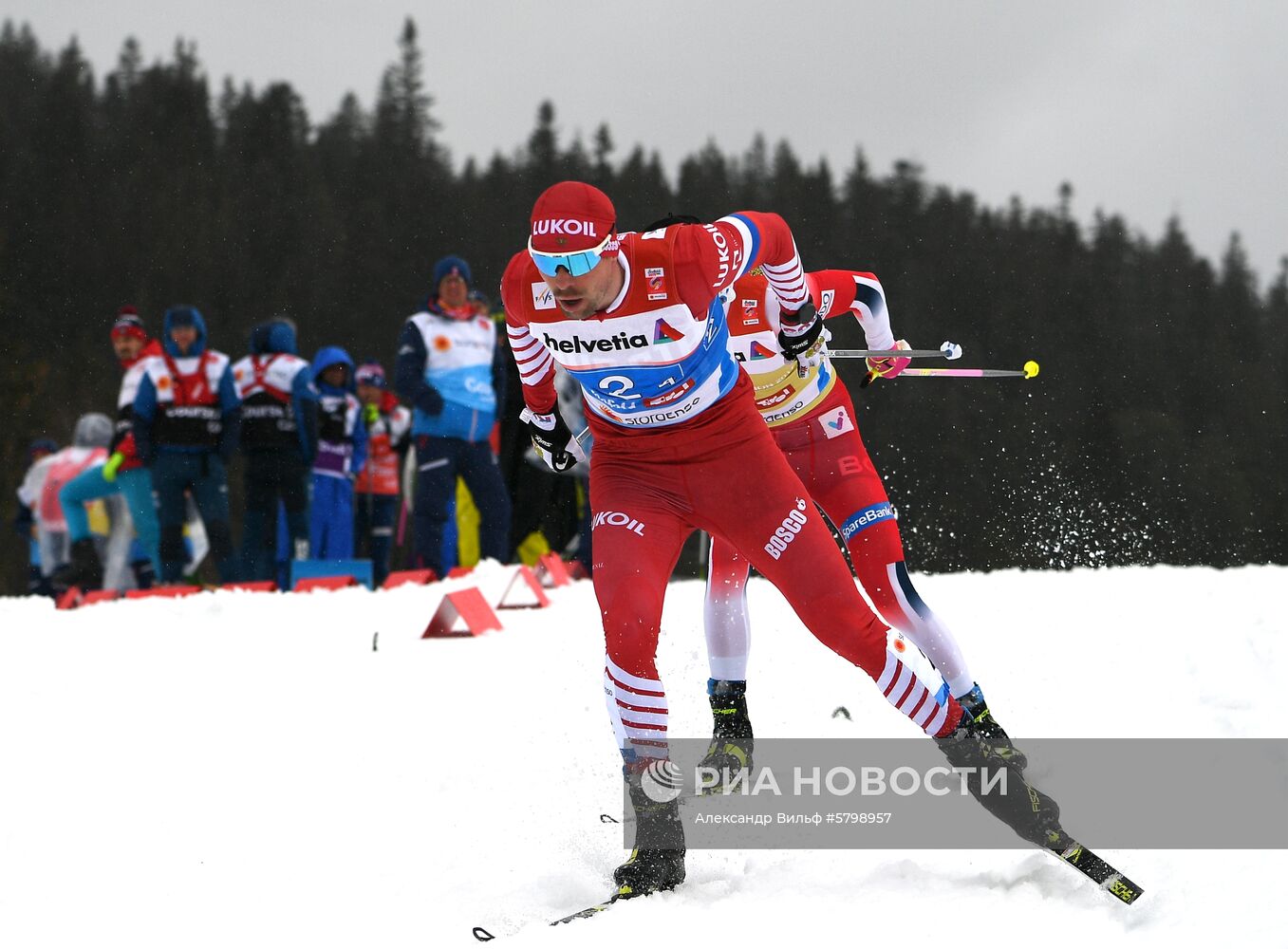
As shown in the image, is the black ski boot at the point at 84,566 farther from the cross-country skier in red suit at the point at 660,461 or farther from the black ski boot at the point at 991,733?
the black ski boot at the point at 991,733

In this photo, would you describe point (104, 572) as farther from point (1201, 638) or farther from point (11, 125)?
point (11, 125)

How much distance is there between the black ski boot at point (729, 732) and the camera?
470 centimetres

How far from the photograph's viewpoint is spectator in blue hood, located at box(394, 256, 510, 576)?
8805 millimetres

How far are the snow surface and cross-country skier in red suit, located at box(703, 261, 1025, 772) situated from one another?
2.05 ft

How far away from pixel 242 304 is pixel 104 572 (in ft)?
104

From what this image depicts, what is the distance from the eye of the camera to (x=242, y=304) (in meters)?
41.2

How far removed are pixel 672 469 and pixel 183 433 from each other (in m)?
6.69

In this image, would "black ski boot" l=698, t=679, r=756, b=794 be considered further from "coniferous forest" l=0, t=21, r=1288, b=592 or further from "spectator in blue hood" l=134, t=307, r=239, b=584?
"coniferous forest" l=0, t=21, r=1288, b=592

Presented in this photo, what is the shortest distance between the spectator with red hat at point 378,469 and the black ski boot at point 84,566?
237 cm

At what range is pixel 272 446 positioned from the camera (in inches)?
399

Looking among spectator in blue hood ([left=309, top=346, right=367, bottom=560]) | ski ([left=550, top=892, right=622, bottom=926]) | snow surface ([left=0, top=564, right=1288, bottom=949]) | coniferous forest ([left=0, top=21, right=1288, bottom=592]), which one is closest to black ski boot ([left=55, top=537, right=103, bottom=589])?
spectator in blue hood ([left=309, top=346, right=367, bottom=560])

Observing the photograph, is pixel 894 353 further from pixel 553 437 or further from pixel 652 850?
pixel 652 850

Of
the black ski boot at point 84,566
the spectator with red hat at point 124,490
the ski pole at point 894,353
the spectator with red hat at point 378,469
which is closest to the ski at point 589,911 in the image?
the ski pole at point 894,353

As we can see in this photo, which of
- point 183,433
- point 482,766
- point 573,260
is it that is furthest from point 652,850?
point 183,433
